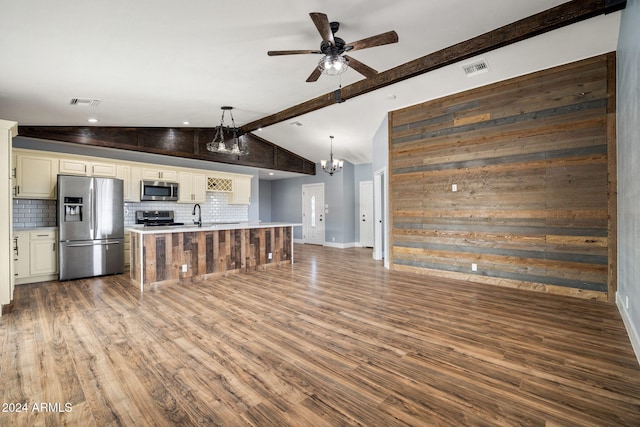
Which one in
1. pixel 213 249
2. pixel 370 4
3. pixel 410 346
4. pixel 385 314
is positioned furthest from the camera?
pixel 213 249

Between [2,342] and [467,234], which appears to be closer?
[2,342]

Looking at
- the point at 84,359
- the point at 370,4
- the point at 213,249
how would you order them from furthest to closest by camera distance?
the point at 213,249, the point at 370,4, the point at 84,359

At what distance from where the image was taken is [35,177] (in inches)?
198

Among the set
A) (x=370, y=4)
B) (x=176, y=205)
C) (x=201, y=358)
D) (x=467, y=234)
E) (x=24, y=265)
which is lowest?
(x=201, y=358)

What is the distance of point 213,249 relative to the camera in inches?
207

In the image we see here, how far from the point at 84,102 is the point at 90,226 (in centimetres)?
207

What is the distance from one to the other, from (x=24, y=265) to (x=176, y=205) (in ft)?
9.26

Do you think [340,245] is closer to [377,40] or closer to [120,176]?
[120,176]

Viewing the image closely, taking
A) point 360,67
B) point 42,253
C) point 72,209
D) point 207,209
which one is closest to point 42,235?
point 42,253

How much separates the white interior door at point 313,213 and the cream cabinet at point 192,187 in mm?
3881

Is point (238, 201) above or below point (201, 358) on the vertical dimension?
above

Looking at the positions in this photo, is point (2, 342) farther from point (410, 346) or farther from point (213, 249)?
point (410, 346)

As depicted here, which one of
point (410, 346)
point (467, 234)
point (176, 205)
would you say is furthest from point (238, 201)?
point (410, 346)

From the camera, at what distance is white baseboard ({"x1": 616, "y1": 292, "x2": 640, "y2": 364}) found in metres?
2.34
